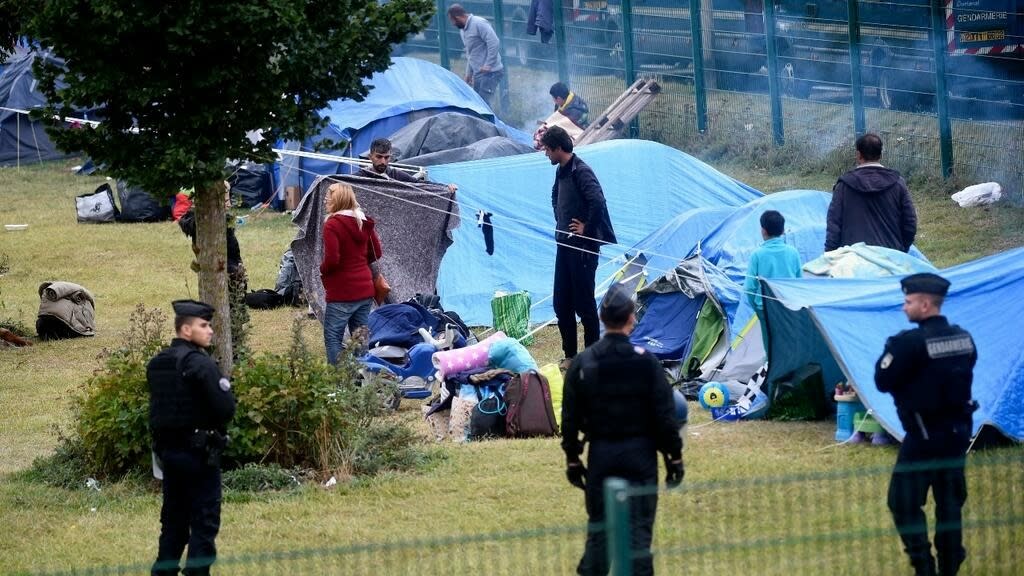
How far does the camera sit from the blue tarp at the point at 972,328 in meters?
7.71

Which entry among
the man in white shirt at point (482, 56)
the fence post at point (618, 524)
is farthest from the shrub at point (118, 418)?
the man in white shirt at point (482, 56)

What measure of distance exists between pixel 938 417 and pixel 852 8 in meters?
12.1

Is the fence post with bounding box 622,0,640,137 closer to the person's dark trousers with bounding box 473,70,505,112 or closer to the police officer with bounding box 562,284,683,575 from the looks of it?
the person's dark trousers with bounding box 473,70,505,112

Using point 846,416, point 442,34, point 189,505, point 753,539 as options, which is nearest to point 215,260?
point 189,505

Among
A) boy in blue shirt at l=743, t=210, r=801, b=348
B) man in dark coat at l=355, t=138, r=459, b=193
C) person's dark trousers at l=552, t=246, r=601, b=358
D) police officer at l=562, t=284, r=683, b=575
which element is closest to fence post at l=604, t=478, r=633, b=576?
police officer at l=562, t=284, r=683, b=575

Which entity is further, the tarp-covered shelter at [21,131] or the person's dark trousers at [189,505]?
the tarp-covered shelter at [21,131]

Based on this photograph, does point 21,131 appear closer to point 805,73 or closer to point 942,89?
point 805,73

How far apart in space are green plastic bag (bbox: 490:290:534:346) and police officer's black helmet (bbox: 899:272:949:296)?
6204 mm

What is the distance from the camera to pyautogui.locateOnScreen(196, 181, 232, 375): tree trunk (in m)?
7.96

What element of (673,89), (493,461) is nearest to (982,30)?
(673,89)

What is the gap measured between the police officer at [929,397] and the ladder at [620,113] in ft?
36.9

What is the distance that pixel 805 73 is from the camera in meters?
17.8

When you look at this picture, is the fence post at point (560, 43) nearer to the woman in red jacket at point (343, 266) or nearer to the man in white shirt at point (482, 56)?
the man in white shirt at point (482, 56)

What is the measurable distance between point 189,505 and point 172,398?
1.61 feet
